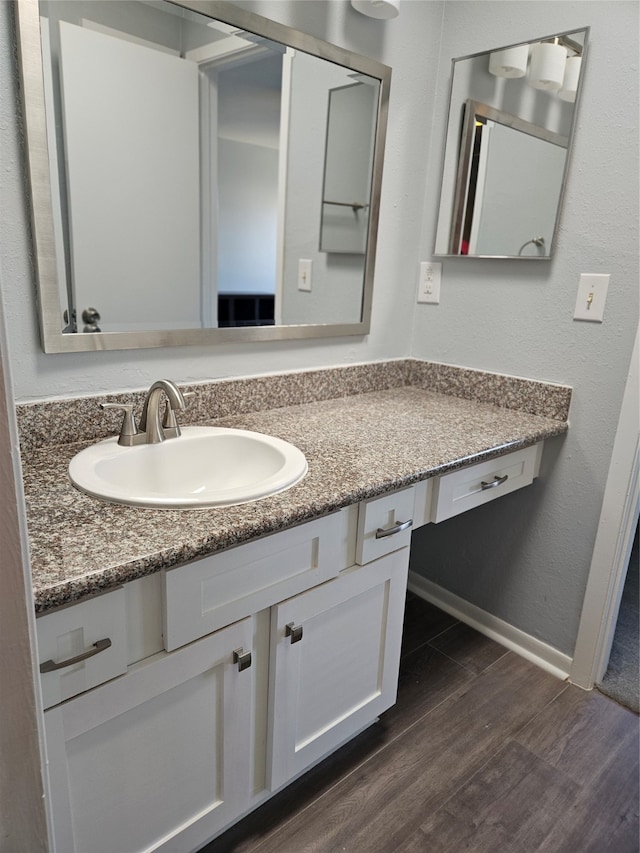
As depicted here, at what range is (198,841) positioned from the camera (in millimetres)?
1110

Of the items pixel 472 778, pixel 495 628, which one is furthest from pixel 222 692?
pixel 495 628

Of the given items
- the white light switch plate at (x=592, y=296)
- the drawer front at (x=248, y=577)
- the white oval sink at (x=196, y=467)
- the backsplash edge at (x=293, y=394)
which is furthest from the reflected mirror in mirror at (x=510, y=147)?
the drawer front at (x=248, y=577)

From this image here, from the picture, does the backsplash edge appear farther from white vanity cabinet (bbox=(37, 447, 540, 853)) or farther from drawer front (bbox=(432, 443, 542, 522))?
white vanity cabinet (bbox=(37, 447, 540, 853))

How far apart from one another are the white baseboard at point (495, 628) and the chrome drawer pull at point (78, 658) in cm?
147

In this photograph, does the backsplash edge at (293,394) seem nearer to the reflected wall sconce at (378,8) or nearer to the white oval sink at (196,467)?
the white oval sink at (196,467)

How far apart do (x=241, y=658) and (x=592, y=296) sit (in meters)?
1.28

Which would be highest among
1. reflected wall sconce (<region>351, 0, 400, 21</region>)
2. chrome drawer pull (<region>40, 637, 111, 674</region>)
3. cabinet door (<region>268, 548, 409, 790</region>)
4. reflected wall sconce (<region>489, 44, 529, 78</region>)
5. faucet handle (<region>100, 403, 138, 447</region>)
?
reflected wall sconce (<region>351, 0, 400, 21</region>)

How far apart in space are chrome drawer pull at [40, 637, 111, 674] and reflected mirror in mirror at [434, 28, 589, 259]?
4.83ft

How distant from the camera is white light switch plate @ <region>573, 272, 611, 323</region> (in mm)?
1521

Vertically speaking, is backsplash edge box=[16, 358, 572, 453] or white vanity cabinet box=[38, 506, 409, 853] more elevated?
backsplash edge box=[16, 358, 572, 453]

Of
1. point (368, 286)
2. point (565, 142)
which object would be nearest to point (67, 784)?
point (368, 286)

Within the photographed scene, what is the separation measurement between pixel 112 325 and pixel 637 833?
5.51 ft

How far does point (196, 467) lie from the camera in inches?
52.1

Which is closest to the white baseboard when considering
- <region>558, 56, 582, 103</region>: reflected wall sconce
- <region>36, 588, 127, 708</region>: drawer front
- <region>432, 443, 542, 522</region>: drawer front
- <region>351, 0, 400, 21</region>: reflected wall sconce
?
<region>432, 443, 542, 522</region>: drawer front
